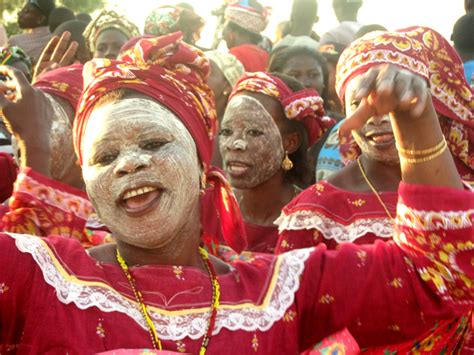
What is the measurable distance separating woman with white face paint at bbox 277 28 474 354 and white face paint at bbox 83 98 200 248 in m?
1.42

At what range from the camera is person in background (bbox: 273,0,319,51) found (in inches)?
382

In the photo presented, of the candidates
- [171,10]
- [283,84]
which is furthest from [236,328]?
[171,10]

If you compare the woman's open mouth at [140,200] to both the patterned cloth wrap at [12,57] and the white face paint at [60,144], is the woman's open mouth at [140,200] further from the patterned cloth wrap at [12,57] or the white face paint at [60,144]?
the patterned cloth wrap at [12,57]

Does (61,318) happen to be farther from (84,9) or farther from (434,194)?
(84,9)

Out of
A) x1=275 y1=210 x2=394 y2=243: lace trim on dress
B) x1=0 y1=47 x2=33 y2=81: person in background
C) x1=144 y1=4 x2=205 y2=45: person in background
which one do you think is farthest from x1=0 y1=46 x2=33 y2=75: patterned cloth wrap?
x1=275 y1=210 x2=394 y2=243: lace trim on dress

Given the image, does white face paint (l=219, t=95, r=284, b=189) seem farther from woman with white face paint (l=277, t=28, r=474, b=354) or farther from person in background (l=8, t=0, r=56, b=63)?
person in background (l=8, t=0, r=56, b=63)

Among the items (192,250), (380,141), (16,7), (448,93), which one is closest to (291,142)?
(448,93)

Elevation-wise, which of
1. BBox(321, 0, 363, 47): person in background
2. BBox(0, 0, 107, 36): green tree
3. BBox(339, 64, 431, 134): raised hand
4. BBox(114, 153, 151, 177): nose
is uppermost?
BBox(339, 64, 431, 134): raised hand

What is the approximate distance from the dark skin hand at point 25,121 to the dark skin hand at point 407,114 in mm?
1980

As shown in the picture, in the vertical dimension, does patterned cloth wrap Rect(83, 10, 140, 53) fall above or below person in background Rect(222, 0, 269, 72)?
above

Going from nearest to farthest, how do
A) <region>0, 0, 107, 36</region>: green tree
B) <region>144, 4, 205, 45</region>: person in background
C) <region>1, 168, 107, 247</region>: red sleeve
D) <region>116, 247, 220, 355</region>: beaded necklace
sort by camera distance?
1. <region>116, 247, 220, 355</region>: beaded necklace
2. <region>1, 168, 107, 247</region>: red sleeve
3. <region>144, 4, 205, 45</region>: person in background
4. <region>0, 0, 107, 36</region>: green tree

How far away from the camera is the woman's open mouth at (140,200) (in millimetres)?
3191

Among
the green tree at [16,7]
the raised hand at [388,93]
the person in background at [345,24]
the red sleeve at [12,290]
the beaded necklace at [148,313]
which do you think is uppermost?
the raised hand at [388,93]

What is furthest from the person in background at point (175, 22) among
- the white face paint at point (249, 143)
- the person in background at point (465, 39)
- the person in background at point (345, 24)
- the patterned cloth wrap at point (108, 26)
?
the white face paint at point (249, 143)
